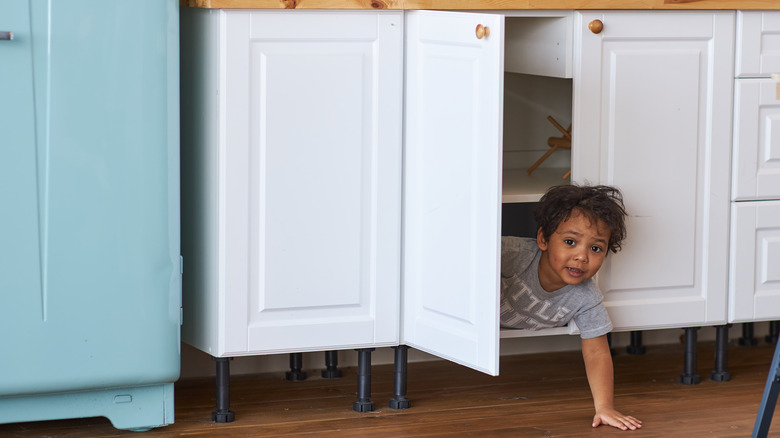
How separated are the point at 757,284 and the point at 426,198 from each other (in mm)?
766

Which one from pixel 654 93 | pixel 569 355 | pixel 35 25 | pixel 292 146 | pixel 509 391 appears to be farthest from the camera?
pixel 569 355

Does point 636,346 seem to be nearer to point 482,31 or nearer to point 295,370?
point 295,370

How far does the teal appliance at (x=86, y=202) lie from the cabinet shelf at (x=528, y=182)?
649 mm

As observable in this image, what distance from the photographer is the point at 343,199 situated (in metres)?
1.98

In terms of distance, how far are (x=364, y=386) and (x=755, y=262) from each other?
2.78 ft

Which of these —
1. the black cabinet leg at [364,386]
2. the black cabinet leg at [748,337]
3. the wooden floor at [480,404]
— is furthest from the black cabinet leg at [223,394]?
the black cabinet leg at [748,337]

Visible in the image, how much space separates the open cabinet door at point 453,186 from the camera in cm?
179

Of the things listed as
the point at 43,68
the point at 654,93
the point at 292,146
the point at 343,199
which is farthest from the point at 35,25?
the point at 654,93

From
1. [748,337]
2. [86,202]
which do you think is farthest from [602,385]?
[86,202]

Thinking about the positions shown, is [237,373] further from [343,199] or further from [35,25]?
[35,25]

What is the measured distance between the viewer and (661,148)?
7.04ft

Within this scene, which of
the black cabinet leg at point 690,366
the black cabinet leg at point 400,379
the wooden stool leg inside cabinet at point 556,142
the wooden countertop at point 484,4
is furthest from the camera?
the wooden stool leg inside cabinet at point 556,142

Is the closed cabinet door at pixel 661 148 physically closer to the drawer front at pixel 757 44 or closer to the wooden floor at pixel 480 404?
the drawer front at pixel 757 44

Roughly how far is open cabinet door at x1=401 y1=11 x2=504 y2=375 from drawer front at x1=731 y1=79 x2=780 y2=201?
66 centimetres
